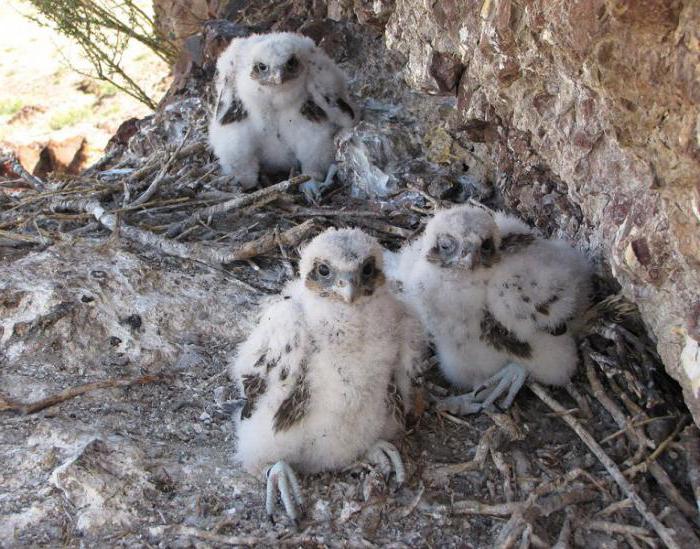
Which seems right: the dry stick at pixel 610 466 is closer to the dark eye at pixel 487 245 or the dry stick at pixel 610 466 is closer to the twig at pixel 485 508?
the twig at pixel 485 508

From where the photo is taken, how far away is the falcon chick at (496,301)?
3717 millimetres

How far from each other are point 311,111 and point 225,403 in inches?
101

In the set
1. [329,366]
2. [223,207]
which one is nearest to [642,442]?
[329,366]

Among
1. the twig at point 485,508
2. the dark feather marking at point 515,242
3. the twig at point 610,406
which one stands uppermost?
the dark feather marking at point 515,242

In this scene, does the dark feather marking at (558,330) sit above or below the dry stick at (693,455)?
above

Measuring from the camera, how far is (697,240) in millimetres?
2562

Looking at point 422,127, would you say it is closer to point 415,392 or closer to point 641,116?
point 415,392

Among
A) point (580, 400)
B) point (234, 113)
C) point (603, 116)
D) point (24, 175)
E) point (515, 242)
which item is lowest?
point (580, 400)

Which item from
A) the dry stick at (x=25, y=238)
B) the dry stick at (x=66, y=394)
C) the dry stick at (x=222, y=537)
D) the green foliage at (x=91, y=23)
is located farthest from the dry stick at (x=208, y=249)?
the green foliage at (x=91, y=23)

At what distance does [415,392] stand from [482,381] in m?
0.55

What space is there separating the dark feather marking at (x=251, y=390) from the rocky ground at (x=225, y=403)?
0.27 meters

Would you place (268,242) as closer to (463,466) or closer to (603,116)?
(463,466)

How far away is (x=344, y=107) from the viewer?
568cm

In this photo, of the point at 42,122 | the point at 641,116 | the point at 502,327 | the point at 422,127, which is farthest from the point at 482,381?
the point at 42,122
